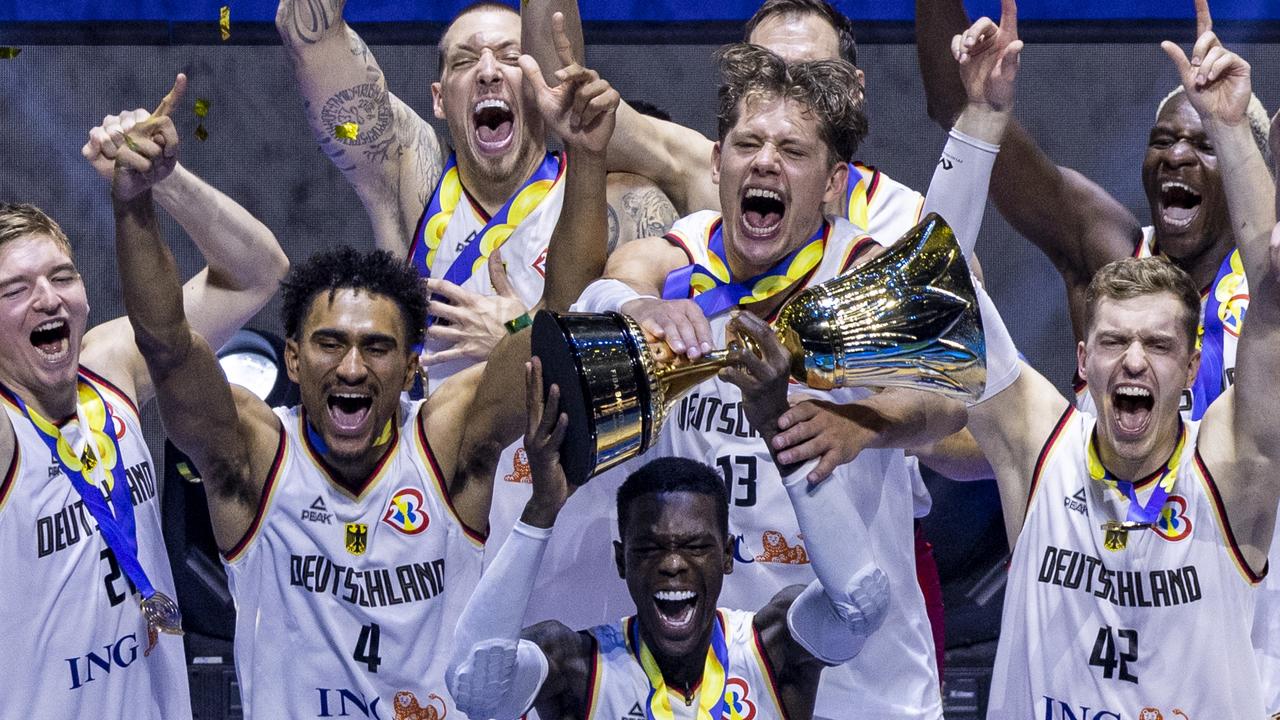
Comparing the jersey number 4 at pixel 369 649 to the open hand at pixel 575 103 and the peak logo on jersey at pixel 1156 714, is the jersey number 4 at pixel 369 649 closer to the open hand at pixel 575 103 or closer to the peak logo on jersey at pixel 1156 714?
the open hand at pixel 575 103

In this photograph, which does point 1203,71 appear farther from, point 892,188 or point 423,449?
point 423,449

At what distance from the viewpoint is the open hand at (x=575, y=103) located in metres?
2.94

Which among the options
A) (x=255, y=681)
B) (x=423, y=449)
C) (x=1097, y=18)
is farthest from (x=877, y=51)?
(x=255, y=681)

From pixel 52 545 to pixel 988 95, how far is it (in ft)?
6.01

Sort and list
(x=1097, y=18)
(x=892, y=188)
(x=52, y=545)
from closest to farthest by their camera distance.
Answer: (x=52, y=545)
(x=892, y=188)
(x=1097, y=18)

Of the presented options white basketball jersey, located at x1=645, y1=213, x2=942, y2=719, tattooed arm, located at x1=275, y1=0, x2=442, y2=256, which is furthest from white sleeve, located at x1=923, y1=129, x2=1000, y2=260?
tattooed arm, located at x1=275, y1=0, x2=442, y2=256

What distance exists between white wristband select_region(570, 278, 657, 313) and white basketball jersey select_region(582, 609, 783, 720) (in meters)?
0.55

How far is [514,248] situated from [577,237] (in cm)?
84

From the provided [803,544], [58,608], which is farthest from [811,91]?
[58,608]

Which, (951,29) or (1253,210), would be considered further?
(951,29)

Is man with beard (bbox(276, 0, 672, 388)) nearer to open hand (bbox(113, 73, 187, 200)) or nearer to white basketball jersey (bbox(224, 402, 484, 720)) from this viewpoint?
white basketball jersey (bbox(224, 402, 484, 720))

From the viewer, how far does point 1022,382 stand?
329 centimetres

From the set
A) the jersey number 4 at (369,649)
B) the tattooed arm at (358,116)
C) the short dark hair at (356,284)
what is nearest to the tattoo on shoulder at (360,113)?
the tattooed arm at (358,116)

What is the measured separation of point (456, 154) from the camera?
414 cm
